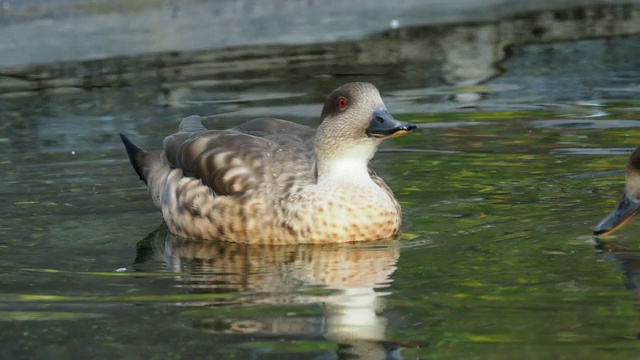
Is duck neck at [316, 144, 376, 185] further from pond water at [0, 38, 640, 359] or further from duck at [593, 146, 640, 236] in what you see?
duck at [593, 146, 640, 236]

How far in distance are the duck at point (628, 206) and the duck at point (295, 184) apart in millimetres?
1186

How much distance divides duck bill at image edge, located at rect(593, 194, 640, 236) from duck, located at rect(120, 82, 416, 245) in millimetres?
1173

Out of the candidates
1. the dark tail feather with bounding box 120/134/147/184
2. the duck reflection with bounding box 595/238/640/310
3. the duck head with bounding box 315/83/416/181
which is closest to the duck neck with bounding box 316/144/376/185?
the duck head with bounding box 315/83/416/181

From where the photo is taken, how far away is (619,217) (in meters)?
8.52

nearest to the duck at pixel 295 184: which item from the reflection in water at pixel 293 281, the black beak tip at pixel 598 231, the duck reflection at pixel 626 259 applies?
the reflection in water at pixel 293 281

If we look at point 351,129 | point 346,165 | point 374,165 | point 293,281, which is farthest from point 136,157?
point 293,281

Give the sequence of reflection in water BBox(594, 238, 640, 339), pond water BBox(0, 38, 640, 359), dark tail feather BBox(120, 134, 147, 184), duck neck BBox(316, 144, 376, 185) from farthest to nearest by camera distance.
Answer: dark tail feather BBox(120, 134, 147, 184)
duck neck BBox(316, 144, 376, 185)
reflection in water BBox(594, 238, 640, 339)
pond water BBox(0, 38, 640, 359)

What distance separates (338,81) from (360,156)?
529 centimetres

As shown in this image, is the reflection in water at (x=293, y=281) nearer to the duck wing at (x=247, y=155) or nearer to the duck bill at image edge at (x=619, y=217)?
the duck wing at (x=247, y=155)

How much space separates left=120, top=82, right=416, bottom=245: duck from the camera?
8969 mm

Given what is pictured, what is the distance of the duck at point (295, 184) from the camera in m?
8.97

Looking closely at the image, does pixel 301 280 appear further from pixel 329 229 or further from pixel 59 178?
pixel 59 178

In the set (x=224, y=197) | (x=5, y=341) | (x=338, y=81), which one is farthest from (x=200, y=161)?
(x=338, y=81)

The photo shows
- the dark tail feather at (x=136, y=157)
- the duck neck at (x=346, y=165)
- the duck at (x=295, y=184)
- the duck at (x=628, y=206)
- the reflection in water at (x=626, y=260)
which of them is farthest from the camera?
the dark tail feather at (x=136, y=157)
